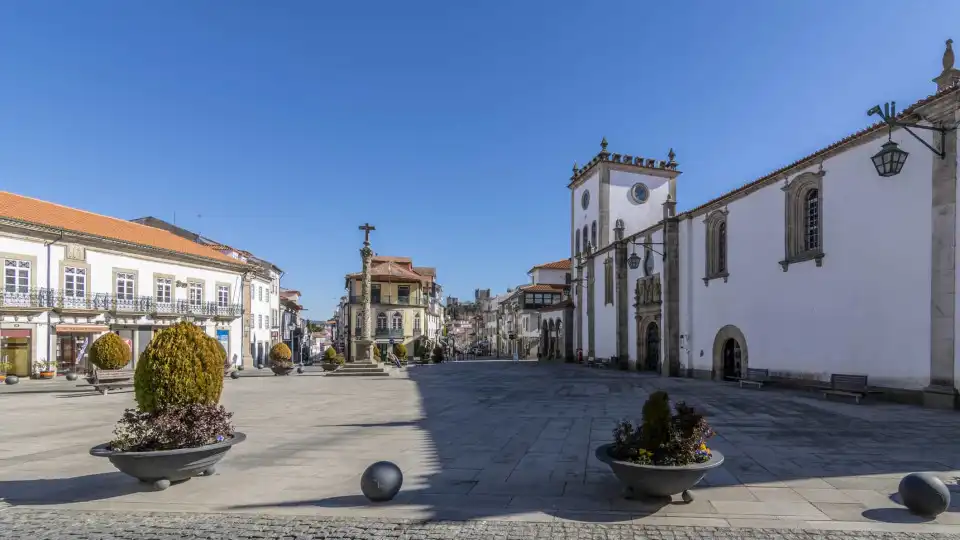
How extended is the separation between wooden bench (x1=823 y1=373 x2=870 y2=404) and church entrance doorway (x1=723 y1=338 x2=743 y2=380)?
22.7 ft

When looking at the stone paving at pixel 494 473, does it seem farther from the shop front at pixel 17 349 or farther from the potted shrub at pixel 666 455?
the shop front at pixel 17 349

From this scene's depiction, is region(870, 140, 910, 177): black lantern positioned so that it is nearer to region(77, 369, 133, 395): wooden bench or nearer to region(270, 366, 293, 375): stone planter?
region(77, 369, 133, 395): wooden bench

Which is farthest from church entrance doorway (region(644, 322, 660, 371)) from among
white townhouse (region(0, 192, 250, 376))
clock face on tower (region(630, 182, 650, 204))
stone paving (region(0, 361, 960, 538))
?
white townhouse (region(0, 192, 250, 376))

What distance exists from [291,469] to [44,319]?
29.2 metres

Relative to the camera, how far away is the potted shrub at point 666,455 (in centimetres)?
615

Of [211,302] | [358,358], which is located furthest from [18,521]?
[211,302]

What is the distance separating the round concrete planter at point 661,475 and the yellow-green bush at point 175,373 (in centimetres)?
524

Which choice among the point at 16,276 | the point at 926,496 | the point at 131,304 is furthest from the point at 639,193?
the point at 926,496

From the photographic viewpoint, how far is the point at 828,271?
766 inches

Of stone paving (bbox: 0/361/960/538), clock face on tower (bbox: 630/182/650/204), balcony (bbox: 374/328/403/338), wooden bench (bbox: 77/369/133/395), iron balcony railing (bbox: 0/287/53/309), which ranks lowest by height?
balcony (bbox: 374/328/403/338)

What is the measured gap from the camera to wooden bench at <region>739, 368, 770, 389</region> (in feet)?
73.0

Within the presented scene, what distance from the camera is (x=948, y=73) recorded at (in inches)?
635

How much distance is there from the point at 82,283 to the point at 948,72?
3941cm

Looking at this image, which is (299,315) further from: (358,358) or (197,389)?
(197,389)
